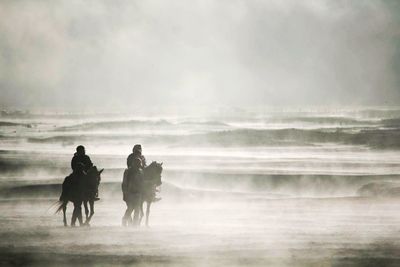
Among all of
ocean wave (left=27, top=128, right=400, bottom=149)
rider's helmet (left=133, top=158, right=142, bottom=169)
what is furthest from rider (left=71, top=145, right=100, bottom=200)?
ocean wave (left=27, top=128, right=400, bottom=149)

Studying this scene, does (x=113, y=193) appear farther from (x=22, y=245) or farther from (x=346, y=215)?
(x=22, y=245)

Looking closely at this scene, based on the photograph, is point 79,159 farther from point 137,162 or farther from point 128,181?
point 137,162

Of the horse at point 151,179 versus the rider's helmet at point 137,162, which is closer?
the rider's helmet at point 137,162

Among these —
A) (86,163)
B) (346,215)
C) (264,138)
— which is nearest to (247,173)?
(346,215)

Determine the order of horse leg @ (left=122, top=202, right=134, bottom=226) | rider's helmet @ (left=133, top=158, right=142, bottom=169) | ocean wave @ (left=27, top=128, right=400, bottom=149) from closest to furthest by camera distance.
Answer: rider's helmet @ (left=133, top=158, right=142, bottom=169), horse leg @ (left=122, top=202, right=134, bottom=226), ocean wave @ (left=27, top=128, right=400, bottom=149)

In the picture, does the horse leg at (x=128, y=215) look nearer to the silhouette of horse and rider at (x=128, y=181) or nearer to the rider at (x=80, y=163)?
the silhouette of horse and rider at (x=128, y=181)

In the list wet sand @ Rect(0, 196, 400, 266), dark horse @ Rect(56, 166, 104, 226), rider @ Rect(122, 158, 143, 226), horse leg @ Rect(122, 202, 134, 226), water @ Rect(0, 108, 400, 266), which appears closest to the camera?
wet sand @ Rect(0, 196, 400, 266)

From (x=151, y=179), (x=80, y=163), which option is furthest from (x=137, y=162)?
(x=80, y=163)

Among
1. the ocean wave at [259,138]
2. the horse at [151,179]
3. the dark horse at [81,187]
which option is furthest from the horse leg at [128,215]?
the ocean wave at [259,138]

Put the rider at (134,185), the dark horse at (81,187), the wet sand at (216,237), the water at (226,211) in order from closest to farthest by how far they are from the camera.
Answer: the wet sand at (216,237)
the water at (226,211)
the rider at (134,185)
the dark horse at (81,187)

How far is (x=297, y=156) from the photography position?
57.0m

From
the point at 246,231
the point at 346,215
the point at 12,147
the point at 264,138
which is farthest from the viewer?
the point at 264,138

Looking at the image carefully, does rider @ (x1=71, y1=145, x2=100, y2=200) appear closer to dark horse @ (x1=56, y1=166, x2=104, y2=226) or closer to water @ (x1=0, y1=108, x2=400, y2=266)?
dark horse @ (x1=56, y1=166, x2=104, y2=226)

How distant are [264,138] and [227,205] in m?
50.8
